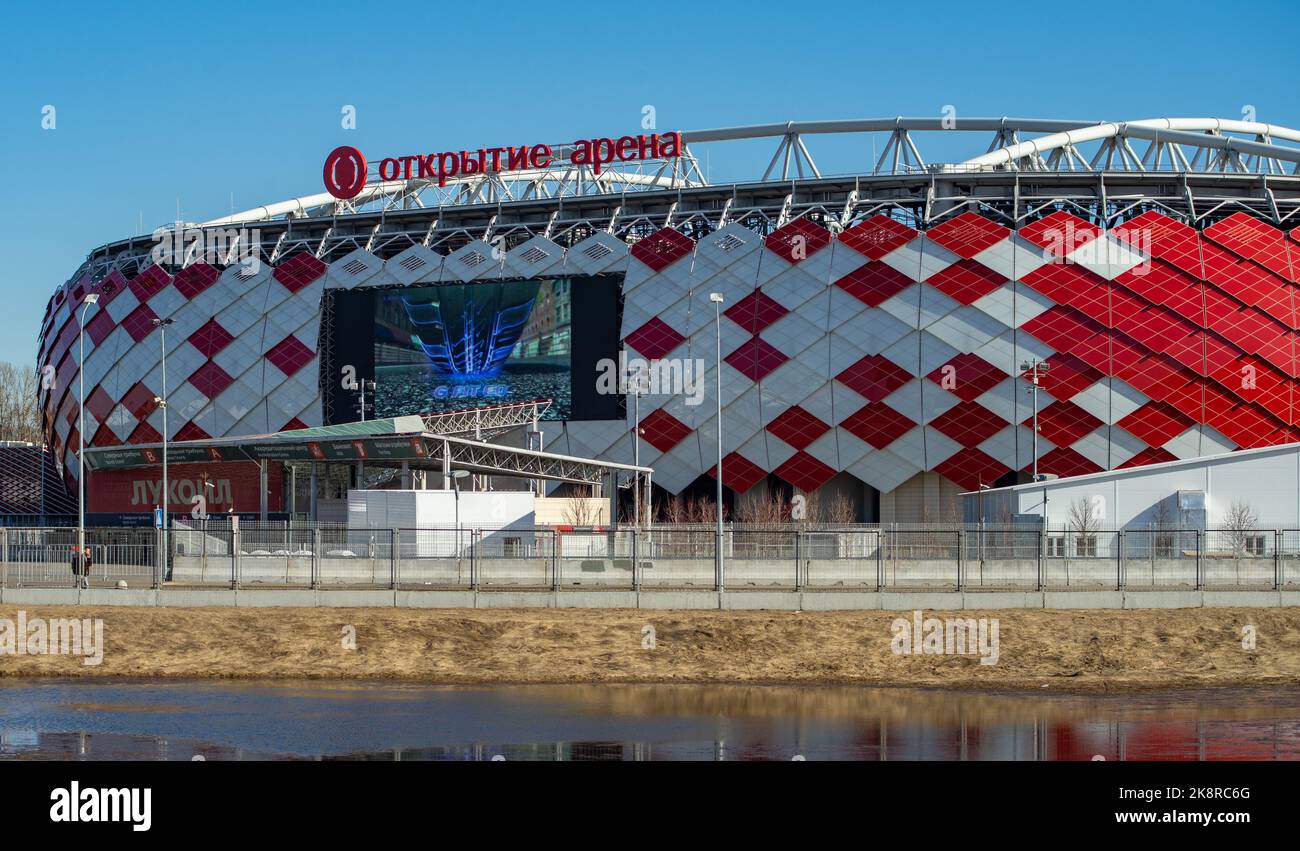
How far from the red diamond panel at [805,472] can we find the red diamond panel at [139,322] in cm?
4481

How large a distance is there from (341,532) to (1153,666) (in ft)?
65.7

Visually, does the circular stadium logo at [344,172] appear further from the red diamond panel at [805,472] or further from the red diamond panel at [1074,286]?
the red diamond panel at [1074,286]

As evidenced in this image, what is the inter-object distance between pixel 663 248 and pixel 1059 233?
73.8ft

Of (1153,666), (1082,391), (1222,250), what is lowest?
(1153,666)

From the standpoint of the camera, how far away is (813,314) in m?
82.6

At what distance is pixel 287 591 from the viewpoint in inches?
1374

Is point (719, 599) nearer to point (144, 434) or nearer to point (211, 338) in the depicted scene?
point (211, 338)

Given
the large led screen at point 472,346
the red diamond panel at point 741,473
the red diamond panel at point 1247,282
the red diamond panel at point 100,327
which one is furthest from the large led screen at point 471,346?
the red diamond panel at point 1247,282

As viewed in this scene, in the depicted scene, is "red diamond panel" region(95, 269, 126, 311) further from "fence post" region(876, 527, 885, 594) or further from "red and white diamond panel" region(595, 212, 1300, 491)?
"fence post" region(876, 527, 885, 594)

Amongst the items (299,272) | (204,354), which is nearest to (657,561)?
(299,272)

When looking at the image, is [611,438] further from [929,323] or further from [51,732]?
[51,732]

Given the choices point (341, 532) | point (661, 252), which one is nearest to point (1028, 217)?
point (661, 252)

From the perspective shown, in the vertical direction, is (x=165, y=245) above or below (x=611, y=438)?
A: above

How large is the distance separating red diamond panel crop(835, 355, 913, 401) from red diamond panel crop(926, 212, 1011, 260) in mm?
7411
